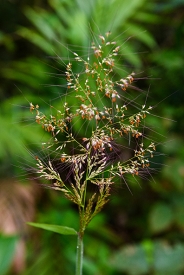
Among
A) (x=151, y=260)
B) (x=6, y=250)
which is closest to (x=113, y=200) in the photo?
(x=151, y=260)

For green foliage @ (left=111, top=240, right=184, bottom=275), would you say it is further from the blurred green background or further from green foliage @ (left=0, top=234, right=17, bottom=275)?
green foliage @ (left=0, top=234, right=17, bottom=275)

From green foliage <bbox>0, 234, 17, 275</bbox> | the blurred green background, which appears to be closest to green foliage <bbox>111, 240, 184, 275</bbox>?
the blurred green background

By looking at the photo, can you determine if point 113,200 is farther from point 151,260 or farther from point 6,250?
point 6,250

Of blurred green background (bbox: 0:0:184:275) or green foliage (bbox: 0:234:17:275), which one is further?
blurred green background (bbox: 0:0:184:275)

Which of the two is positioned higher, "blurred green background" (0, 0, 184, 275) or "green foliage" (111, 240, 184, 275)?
"blurred green background" (0, 0, 184, 275)

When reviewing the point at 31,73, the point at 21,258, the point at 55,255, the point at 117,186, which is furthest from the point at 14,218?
the point at 117,186

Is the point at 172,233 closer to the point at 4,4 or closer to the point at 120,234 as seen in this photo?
the point at 120,234

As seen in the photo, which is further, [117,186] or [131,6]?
[131,6]

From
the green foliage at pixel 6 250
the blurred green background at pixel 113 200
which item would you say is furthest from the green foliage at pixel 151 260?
the green foliage at pixel 6 250
